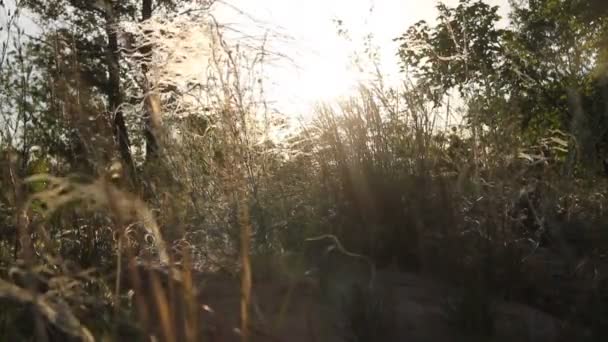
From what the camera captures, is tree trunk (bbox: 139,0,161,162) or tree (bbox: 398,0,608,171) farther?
tree (bbox: 398,0,608,171)

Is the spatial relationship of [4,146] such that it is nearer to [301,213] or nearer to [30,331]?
[30,331]

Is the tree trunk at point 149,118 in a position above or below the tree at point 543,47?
below

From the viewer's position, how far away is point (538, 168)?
4.96 metres

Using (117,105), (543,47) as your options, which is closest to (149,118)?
(117,105)

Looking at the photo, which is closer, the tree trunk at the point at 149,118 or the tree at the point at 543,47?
the tree trunk at the point at 149,118

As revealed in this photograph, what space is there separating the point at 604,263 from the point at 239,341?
2.75 meters

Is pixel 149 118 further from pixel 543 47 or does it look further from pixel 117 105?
pixel 543 47

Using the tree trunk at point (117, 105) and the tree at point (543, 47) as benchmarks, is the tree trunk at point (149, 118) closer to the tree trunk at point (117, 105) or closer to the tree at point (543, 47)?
the tree trunk at point (117, 105)

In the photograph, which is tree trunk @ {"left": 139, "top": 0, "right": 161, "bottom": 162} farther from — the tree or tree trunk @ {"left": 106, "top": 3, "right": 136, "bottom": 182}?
the tree

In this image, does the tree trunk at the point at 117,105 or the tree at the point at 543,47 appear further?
the tree at the point at 543,47

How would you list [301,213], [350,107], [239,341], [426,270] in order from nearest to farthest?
[239,341], [426,270], [301,213], [350,107]

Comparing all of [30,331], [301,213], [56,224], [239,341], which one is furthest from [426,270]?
[30,331]

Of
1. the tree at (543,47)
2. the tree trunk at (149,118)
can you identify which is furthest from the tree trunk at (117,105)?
the tree at (543,47)

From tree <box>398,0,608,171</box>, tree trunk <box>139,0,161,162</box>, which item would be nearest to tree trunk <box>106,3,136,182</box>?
tree trunk <box>139,0,161,162</box>
